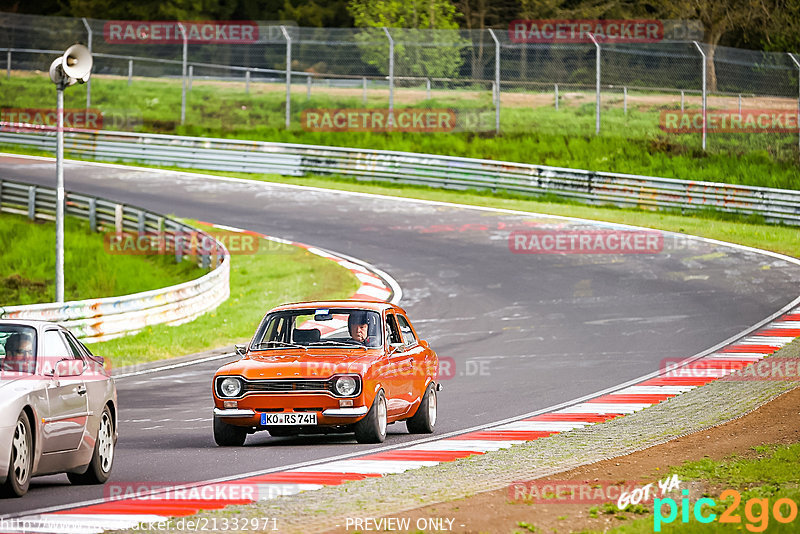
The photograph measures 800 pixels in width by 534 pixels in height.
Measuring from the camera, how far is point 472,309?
21.3m

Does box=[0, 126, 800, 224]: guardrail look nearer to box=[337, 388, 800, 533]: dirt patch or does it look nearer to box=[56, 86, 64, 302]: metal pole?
box=[56, 86, 64, 302]: metal pole

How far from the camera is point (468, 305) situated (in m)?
21.7

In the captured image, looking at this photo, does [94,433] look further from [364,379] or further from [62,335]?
[364,379]

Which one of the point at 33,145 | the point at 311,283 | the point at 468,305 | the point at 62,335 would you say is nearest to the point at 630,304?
the point at 468,305

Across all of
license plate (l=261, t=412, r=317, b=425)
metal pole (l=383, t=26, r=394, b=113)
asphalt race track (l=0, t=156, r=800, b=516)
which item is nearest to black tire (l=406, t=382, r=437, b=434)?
asphalt race track (l=0, t=156, r=800, b=516)

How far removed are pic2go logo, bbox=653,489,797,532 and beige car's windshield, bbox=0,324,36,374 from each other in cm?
465

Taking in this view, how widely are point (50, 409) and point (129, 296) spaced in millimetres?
10896

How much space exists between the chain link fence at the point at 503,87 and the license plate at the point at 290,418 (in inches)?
949

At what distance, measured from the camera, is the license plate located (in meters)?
11.2

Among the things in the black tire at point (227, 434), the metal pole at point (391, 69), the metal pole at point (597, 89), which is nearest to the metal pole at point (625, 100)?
the metal pole at point (597, 89)

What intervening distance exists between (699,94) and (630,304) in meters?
17.5

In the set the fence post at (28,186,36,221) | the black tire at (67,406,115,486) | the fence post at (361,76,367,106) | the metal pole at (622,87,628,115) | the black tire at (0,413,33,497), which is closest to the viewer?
the black tire at (0,413,33,497)

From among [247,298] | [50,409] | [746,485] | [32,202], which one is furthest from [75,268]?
[746,485]

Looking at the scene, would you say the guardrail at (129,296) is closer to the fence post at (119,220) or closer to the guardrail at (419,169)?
the fence post at (119,220)
